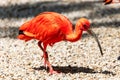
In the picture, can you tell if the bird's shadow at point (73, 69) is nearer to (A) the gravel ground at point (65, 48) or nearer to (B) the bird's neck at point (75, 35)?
(A) the gravel ground at point (65, 48)

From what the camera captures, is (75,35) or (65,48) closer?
(75,35)

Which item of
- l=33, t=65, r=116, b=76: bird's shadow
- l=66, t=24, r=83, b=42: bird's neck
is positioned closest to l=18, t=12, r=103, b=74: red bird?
l=66, t=24, r=83, b=42: bird's neck

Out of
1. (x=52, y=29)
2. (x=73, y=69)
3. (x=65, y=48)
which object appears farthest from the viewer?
(x=65, y=48)

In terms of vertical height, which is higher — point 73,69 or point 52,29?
point 52,29

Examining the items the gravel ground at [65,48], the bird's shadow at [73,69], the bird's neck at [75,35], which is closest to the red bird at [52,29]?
the bird's neck at [75,35]

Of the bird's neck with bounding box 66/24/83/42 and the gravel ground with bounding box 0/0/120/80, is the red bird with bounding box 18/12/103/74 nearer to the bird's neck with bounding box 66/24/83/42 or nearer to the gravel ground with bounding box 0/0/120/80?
the bird's neck with bounding box 66/24/83/42

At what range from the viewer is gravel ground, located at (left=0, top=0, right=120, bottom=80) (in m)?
6.12

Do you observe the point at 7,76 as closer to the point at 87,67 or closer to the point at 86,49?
the point at 87,67

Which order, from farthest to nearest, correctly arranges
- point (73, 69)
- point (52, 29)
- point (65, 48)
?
point (65, 48), point (73, 69), point (52, 29)

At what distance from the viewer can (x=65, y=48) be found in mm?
7492

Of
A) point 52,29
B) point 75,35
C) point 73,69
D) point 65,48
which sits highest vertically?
point 52,29

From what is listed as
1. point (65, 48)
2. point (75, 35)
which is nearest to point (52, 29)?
point (75, 35)

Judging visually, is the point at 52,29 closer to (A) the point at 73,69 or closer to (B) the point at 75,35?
(B) the point at 75,35

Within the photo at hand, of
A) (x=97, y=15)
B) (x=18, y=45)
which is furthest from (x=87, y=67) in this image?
(x=97, y=15)
